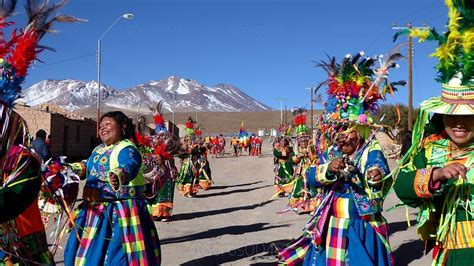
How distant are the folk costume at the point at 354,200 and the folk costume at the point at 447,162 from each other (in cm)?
120

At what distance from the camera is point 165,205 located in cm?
1204

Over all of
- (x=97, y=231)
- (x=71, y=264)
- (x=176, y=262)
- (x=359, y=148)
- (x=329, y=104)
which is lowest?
(x=176, y=262)

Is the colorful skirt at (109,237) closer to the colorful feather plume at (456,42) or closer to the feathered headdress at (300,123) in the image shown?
the colorful feather plume at (456,42)

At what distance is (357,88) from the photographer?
5.85 metres

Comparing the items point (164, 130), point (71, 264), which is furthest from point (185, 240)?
point (71, 264)

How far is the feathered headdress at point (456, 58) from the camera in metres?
3.27

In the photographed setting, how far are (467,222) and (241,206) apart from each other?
38.8 feet

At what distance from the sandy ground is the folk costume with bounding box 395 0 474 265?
4270mm

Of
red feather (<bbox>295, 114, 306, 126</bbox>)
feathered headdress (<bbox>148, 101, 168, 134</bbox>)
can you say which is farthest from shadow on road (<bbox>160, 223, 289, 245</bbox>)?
red feather (<bbox>295, 114, 306, 126</bbox>)

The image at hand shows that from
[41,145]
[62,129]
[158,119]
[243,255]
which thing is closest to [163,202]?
[158,119]

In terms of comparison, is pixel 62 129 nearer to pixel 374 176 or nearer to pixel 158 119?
pixel 158 119

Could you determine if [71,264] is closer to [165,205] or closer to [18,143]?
[18,143]

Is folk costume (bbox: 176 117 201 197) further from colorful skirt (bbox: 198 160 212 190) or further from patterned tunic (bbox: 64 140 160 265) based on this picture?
patterned tunic (bbox: 64 140 160 265)

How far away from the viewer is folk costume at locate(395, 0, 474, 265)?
10.8ft
